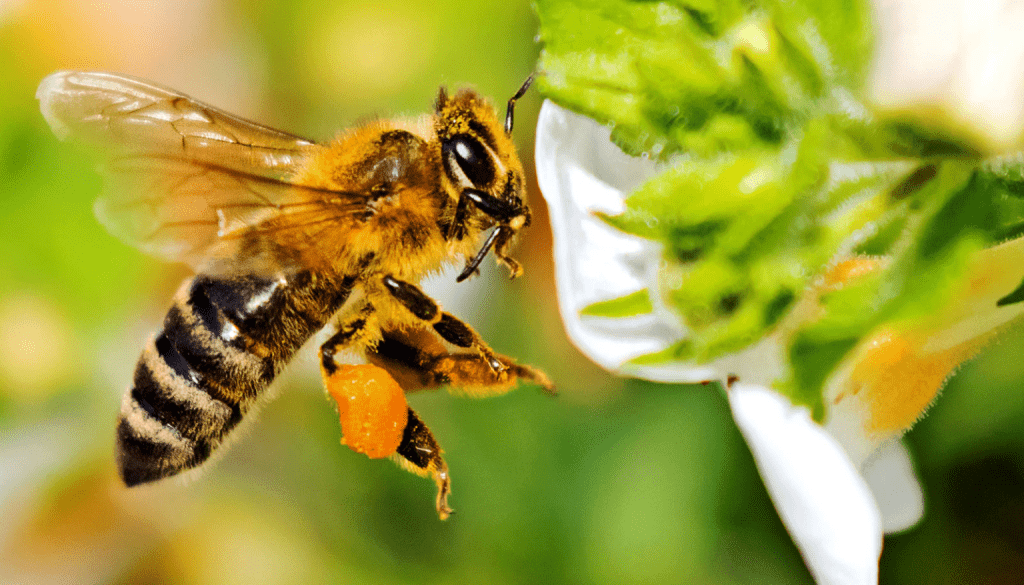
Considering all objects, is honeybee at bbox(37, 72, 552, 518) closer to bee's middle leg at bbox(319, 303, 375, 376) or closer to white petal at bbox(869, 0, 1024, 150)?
bee's middle leg at bbox(319, 303, 375, 376)

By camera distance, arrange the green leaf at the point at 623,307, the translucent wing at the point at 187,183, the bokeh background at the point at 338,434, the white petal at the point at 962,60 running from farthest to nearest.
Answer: the bokeh background at the point at 338,434, the translucent wing at the point at 187,183, the green leaf at the point at 623,307, the white petal at the point at 962,60

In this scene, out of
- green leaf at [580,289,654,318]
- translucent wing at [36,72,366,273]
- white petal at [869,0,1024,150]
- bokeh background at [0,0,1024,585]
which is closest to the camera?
white petal at [869,0,1024,150]

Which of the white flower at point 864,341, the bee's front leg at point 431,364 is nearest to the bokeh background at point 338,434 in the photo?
the bee's front leg at point 431,364

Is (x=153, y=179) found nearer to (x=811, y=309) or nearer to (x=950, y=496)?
(x=811, y=309)

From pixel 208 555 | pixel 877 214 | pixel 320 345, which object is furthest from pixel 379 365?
pixel 208 555

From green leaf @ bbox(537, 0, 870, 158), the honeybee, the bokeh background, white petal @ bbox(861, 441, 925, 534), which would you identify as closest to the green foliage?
green leaf @ bbox(537, 0, 870, 158)

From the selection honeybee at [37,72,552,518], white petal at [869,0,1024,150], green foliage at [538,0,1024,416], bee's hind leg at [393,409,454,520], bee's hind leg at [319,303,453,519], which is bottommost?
bee's hind leg at [393,409,454,520]

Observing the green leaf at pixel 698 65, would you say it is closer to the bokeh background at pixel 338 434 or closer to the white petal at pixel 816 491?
the white petal at pixel 816 491
